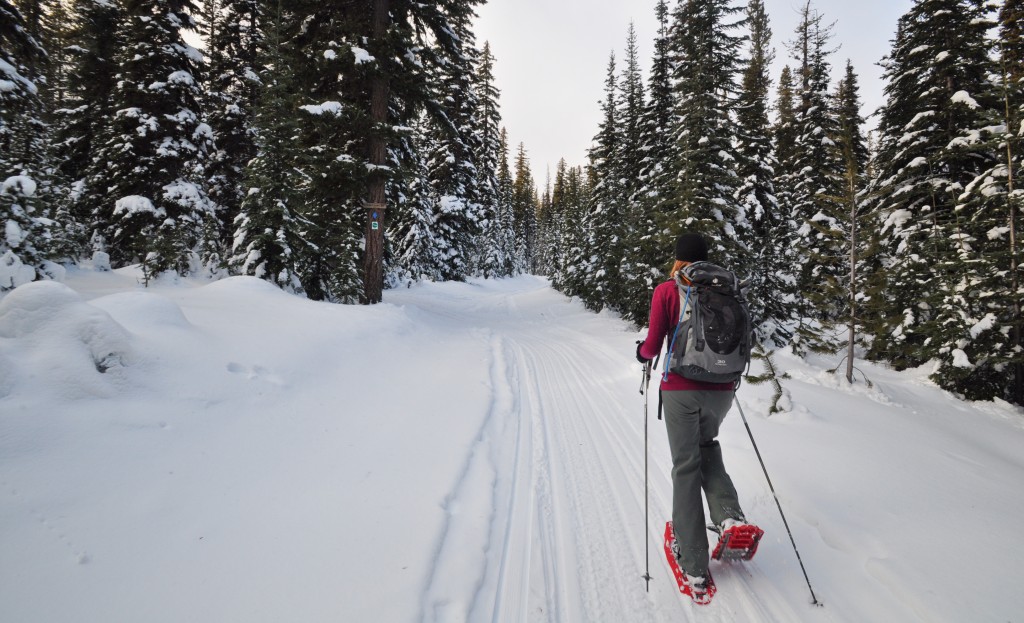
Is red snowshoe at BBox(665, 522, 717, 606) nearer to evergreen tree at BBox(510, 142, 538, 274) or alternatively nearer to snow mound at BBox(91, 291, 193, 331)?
snow mound at BBox(91, 291, 193, 331)

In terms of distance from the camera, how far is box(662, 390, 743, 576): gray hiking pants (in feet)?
9.12

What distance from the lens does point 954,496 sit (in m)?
3.84

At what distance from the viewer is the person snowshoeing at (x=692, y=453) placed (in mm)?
2779

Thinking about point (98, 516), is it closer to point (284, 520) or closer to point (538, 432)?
point (284, 520)

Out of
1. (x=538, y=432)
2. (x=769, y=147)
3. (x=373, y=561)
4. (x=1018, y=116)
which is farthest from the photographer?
(x=769, y=147)

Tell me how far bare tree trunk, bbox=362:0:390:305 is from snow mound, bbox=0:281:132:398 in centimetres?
787

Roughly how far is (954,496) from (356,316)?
30.3 ft

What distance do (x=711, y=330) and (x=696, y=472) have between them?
1.04m

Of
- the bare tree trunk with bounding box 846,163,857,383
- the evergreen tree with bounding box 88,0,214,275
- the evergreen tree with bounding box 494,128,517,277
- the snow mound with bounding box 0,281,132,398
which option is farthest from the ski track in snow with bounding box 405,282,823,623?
the evergreen tree with bounding box 494,128,517,277

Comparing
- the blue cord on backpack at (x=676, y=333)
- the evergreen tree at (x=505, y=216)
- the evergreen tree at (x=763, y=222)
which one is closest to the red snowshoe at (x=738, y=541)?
the blue cord on backpack at (x=676, y=333)

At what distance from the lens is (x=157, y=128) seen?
1323cm

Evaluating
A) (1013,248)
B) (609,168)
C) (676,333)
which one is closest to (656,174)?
(609,168)

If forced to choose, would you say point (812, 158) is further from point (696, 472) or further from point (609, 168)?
point (696, 472)

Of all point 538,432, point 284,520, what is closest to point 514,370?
point 538,432
